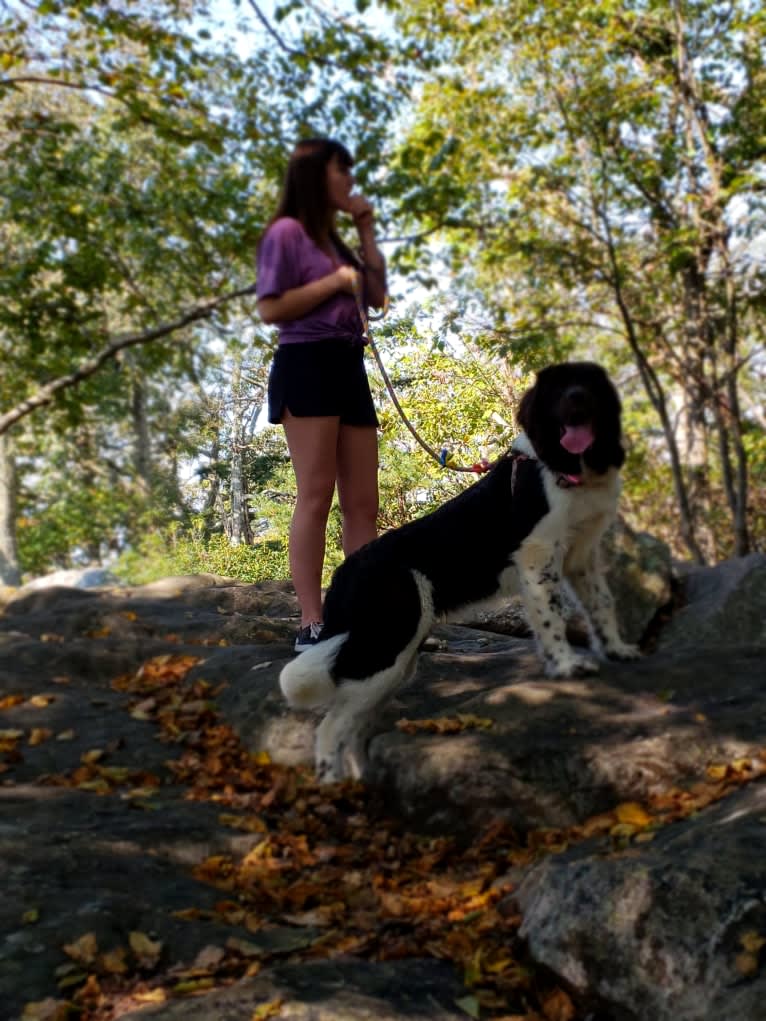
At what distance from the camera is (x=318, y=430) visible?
3893 mm

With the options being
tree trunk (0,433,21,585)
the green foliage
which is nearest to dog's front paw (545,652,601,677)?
the green foliage

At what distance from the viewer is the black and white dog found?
3398 mm

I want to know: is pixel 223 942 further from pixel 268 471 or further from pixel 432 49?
pixel 432 49

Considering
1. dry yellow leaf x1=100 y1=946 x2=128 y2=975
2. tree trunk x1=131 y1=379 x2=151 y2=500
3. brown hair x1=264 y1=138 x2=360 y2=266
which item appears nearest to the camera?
dry yellow leaf x1=100 y1=946 x2=128 y2=975

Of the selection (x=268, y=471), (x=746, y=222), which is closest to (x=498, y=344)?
(x=268, y=471)

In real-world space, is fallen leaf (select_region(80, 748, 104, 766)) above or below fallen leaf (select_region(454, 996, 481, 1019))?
above

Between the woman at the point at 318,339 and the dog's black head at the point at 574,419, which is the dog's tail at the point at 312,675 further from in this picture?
the dog's black head at the point at 574,419

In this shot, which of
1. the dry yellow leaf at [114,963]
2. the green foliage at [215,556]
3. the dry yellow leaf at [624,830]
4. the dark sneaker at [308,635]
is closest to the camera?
the dry yellow leaf at [114,963]

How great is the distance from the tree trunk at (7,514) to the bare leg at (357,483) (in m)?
14.6

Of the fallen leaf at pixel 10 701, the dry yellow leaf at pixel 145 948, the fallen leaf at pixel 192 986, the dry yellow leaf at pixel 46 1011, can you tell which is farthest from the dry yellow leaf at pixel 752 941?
the fallen leaf at pixel 10 701

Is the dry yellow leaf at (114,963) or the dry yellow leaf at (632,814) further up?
the dry yellow leaf at (632,814)

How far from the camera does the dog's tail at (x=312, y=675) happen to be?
3461mm

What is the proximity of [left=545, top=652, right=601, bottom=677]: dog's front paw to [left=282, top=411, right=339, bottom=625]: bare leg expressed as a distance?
111 centimetres

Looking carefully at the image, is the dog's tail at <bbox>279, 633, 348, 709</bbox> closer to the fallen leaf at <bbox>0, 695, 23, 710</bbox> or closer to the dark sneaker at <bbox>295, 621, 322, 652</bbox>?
the dark sneaker at <bbox>295, 621, 322, 652</bbox>
